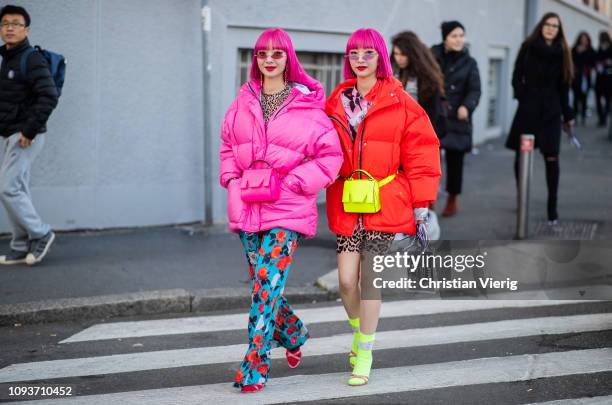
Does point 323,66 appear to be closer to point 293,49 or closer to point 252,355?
point 293,49

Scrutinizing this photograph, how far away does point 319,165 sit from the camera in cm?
494

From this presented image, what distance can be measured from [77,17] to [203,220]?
8.20 feet

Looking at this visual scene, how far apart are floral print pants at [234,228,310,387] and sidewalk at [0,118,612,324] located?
212 cm

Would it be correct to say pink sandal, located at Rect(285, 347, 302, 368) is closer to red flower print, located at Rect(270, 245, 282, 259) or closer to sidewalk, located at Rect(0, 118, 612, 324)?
red flower print, located at Rect(270, 245, 282, 259)

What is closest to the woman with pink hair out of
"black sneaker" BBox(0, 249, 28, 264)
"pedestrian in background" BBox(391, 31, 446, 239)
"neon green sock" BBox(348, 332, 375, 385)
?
"neon green sock" BBox(348, 332, 375, 385)

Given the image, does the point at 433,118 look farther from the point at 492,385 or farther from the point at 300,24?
the point at 492,385

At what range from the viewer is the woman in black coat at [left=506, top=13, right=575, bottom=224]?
9.62 metres

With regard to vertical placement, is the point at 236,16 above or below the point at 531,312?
above

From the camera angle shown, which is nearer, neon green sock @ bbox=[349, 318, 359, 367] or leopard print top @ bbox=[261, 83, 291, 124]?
leopard print top @ bbox=[261, 83, 291, 124]

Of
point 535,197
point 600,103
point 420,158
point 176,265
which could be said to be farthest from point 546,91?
point 600,103

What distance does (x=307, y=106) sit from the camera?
16.5ft

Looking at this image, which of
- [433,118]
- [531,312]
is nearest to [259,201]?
[531,312]

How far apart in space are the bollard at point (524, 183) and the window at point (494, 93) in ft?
32.8

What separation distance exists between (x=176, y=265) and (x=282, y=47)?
3.53 m
